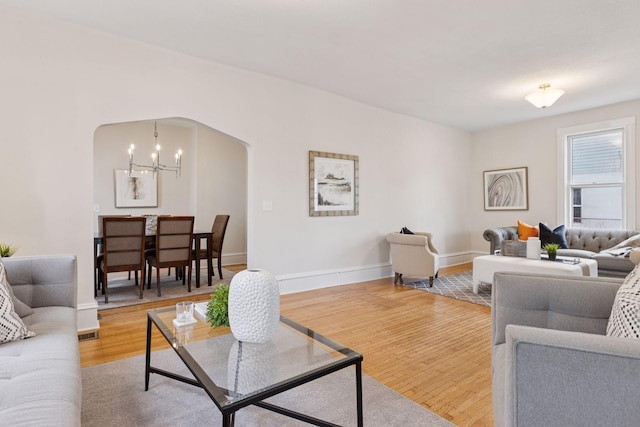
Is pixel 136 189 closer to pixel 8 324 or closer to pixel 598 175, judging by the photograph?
→ pixel 8 324

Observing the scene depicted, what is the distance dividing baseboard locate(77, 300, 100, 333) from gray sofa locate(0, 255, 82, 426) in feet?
3.67

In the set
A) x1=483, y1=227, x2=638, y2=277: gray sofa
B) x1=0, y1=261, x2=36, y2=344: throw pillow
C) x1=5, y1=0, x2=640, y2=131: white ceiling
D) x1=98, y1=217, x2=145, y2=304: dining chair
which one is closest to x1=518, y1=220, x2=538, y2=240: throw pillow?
x1=483, y1=227, x2=638, y2=277: gray sofa

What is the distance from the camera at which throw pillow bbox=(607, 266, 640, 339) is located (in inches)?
42.2

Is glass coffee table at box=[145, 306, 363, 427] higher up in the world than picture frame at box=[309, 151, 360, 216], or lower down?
lower down

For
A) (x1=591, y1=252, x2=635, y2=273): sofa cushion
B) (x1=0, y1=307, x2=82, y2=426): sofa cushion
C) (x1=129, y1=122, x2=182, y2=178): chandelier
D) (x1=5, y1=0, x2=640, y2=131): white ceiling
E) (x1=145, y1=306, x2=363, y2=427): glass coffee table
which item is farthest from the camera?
(x1=129, y1=122, x2=182, y2=178): chandelier

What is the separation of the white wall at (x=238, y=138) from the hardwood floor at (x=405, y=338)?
0.49 metres

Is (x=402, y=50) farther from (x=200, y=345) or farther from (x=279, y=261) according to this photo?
(x=200, y=345)

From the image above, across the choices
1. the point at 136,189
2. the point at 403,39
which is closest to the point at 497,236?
the point at 403,39

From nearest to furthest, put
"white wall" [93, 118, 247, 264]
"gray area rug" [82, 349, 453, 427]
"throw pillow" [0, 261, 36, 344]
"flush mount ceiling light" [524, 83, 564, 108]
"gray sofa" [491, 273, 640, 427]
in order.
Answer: "gray sofa" [491, 273, 640, 427], "throw pillow" [0, 261, 36, 344], "gray area rug" [82, 349, 453, 427], "flush mount ceiling light" [524, 83, 564, 108], "white wall" [93, 118, 247, 264]

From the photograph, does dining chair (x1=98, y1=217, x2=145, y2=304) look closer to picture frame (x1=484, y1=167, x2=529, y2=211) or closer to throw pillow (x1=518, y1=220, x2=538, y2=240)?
throw pillow (x1=518, y1=220, x2=538, y2=240)

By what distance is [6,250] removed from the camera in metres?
2.61

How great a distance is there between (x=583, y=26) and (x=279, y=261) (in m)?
3.89

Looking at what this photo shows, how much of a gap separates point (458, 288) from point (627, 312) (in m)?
3.82

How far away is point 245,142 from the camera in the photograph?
4.17 meters
